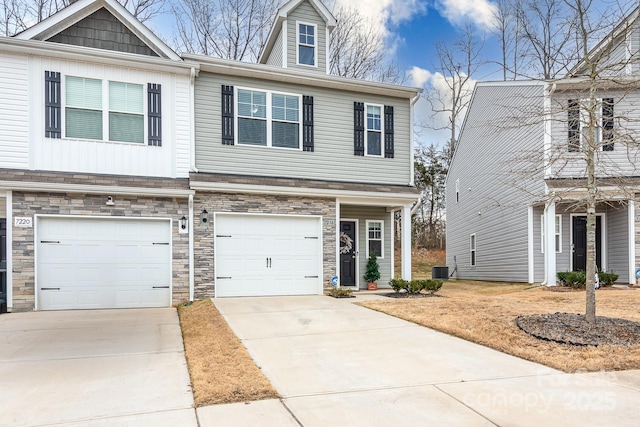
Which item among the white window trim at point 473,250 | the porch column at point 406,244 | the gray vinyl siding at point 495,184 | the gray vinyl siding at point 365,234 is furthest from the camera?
the white window trim at point 473,250

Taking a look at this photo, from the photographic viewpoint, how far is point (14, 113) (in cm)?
960

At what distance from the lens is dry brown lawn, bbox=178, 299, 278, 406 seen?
4.23 meters

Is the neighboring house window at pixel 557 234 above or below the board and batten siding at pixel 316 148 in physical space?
below

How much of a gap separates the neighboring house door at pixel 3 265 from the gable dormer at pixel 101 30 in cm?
423

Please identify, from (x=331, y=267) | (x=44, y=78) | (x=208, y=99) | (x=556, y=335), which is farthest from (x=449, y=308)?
(x=44, y=78)

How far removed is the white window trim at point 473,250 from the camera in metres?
19.0

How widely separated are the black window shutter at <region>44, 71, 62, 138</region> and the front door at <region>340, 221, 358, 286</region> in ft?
24.5

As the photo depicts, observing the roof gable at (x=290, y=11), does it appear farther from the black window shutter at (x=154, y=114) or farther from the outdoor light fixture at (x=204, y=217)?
the outdoor light fixture at (x=204, y=217)

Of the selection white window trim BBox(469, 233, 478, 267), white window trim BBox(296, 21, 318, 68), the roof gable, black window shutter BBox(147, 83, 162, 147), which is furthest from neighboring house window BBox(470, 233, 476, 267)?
black window shutter BBox(147, 83, 162, 147)

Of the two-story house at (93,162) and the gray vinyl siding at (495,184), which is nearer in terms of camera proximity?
the two-story house at (93,162)

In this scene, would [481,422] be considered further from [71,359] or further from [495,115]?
[495,115]

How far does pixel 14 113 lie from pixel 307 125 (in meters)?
6.65

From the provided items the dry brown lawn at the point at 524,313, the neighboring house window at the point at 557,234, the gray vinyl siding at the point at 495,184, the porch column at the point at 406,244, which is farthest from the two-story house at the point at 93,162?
the neighboring house window at the point at 557,234

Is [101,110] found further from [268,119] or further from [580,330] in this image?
[580,330]
